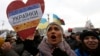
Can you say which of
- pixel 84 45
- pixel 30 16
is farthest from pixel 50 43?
pixel 30 16

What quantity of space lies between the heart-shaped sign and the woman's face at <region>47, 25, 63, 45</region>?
0.93 metres

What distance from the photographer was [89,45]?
543 cm

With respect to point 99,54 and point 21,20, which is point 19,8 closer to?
point 21,20

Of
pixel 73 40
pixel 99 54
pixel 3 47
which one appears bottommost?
pixel 73 40

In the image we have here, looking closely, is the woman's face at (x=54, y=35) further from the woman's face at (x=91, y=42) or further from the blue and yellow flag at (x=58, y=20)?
the blue and yellow flag at (x=58, y=20)

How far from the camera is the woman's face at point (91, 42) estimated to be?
5.42 meters

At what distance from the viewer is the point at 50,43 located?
4602 mm

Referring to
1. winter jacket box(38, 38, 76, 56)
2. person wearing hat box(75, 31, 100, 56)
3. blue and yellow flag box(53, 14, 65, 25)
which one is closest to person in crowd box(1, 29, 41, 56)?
winter jacket box(38, 38, 76, 56)

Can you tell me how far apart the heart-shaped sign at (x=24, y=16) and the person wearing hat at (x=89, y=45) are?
875 mm

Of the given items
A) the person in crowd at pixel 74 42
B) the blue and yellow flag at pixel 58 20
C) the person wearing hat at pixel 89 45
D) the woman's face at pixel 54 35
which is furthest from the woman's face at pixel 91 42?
the blue and yellow flag at pixel 58 20

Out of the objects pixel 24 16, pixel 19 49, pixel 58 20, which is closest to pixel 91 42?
pixel 24 16

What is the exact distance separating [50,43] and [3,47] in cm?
66

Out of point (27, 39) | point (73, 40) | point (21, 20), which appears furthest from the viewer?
point (73, 40)

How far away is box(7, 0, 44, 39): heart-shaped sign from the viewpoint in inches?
222
